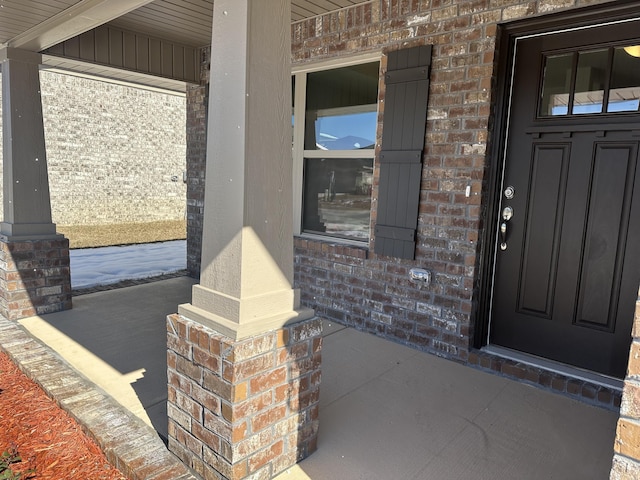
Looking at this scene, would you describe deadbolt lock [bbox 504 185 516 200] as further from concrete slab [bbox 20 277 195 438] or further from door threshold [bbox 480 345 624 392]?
concrete slab [bbox 20 277 195 438]

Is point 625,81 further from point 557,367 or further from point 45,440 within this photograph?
point 45,440

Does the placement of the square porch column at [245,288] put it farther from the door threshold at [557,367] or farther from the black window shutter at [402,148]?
the door threshold at [557,367]

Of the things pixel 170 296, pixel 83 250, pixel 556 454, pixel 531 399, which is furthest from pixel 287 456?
pixel 83 250

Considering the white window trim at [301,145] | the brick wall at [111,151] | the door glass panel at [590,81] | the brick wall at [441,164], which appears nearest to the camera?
the door glass panel at [590,81]

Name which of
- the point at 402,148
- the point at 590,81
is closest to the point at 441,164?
the point at 402,148

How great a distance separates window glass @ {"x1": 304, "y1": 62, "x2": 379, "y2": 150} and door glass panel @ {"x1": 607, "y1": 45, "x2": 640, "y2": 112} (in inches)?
63.9

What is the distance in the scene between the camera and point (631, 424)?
85 cm

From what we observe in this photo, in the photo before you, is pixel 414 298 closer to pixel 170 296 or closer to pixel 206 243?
pixel 206 243

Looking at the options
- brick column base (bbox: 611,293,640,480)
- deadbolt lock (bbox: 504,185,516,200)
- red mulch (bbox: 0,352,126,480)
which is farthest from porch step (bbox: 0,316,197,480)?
deadbolt lock (bbox: 504,185,516,200)

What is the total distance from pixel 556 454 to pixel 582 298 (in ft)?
3.33

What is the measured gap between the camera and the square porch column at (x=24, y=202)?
3.49 meters

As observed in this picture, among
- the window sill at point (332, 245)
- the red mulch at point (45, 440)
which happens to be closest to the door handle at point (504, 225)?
the window sill at point (332, 245)

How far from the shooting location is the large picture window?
3.58 metres

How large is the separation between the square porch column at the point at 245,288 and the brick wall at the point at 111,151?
25.4ft
